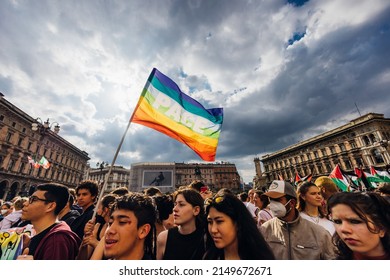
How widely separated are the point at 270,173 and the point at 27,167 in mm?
54664

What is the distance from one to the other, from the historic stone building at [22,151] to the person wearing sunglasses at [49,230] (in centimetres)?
2117

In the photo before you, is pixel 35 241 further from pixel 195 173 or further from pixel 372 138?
pixel 195 173

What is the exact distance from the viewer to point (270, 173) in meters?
50.5

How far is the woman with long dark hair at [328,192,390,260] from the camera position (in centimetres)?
155

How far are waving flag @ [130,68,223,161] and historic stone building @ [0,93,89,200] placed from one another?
20.7m

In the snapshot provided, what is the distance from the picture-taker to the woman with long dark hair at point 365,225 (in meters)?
1.55

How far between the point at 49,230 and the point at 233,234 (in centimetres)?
220

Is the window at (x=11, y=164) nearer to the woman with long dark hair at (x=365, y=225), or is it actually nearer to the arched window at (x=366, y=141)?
the woman with long dark hair at (x=365, y=225)

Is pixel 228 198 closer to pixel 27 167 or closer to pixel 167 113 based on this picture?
pixel 167 113

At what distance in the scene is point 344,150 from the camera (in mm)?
34281

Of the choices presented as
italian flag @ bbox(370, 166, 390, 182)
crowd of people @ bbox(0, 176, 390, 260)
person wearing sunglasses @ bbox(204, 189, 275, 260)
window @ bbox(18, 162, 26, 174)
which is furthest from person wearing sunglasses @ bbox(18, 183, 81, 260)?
window @ bbox(18, 162, 26, 174)

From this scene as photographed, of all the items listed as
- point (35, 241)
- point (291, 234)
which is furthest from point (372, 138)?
point (35, 241)

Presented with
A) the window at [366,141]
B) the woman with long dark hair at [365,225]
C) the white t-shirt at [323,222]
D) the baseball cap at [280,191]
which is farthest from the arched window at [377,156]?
the woman with long dark hair at [365,225]

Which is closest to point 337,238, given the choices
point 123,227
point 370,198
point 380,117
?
point 370,198
